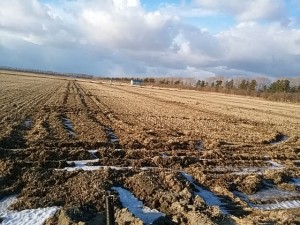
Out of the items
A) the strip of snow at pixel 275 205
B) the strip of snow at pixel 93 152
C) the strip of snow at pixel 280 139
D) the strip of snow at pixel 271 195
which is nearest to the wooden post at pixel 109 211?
the strip of snow at pixel 275 205

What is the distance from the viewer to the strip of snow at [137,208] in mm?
8235

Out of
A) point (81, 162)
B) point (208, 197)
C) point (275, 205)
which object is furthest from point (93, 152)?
point (275, 205)

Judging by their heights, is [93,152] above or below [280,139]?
above

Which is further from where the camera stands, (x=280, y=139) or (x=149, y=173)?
(x=280, y=139)

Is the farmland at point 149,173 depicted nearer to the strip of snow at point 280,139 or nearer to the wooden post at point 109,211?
the strip of snow at point 280,139

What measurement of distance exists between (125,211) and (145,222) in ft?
1.68

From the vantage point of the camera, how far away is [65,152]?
43.9ft

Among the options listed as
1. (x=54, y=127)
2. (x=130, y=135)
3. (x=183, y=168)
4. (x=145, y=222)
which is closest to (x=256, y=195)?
(x=183, y=168)

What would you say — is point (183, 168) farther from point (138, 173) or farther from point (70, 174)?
point (70, 174)

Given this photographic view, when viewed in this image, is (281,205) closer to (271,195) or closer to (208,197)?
(271,195)

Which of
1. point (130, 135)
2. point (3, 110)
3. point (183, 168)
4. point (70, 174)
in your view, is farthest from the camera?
point (3, 110)

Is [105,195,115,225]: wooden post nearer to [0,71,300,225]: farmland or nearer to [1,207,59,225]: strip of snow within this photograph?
[0,71,300,225]: farmland

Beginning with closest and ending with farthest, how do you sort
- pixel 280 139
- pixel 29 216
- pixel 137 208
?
pixel 29 216, pixel 137 208, pixel 280 139

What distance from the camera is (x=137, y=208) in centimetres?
880
